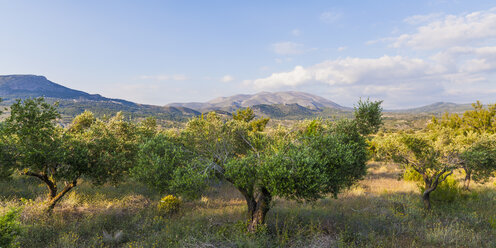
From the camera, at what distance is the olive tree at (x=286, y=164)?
8500 mm

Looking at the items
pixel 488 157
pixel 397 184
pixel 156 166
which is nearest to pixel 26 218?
pixel 156 166

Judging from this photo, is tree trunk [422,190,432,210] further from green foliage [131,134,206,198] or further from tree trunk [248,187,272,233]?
green foliage [131,134,206,198]

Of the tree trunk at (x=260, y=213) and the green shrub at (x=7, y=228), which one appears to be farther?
the tree trunk at (x=260, y=213)

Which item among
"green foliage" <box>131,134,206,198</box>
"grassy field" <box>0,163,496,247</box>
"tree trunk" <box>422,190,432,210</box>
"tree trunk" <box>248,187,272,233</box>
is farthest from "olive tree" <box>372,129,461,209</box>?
"green foliage" <box>131,134,206,198</box>

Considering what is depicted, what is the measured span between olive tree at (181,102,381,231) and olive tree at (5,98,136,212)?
5.57 meters

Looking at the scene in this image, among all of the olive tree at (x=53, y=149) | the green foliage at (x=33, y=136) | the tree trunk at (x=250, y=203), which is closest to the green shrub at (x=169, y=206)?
the olive tree at (x=53, y=149)

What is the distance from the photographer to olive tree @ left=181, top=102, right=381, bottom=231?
8.50 meters

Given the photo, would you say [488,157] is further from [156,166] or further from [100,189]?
[100,189]

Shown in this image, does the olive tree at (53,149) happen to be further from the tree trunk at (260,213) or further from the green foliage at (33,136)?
the tree trunk at (260,213)

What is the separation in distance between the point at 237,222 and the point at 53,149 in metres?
11.5

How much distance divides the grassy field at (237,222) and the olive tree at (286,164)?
221cm

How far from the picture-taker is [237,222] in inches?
484

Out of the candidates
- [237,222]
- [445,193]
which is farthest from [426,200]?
[237,222]

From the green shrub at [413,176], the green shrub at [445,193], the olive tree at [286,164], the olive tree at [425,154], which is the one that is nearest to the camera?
the olive tree at [286,164]
